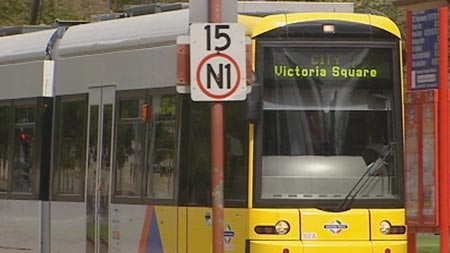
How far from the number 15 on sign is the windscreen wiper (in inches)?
106

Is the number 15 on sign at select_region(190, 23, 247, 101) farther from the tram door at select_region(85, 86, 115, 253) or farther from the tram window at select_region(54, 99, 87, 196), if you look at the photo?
the tram window at select_region(54, 99, 87, 196)

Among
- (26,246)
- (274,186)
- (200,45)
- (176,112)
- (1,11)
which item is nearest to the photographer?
(200,45)

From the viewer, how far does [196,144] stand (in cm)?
1424

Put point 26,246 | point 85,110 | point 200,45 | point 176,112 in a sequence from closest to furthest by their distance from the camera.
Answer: point 200,45
point 176,112
point 85,110
point 26,246

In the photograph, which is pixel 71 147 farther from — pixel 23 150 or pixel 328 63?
pixel 328 63

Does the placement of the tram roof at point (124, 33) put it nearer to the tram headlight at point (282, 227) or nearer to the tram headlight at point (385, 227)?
the tram headlight at point (282, 227)

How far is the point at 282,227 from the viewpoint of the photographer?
44.0 feet

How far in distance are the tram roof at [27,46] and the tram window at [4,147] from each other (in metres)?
0.79

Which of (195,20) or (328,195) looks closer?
(195,20)

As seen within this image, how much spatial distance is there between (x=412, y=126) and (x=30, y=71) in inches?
242

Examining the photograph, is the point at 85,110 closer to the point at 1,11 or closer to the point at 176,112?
the point at 176,112

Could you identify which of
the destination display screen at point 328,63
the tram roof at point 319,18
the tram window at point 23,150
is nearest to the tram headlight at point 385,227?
the destination display screen at point 328,63

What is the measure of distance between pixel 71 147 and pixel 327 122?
4409 mm

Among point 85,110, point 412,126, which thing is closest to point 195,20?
point 412,126
